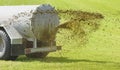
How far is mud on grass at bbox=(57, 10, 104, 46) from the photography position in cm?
1825

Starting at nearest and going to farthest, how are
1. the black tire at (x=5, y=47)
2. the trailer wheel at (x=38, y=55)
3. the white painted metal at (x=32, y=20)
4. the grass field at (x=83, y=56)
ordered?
the grass field at (x=83, y=56), the white painted metal at (x=32, y=20), the black tire at (x=5, y=47), the trailer wheel at (x=38, y=55)

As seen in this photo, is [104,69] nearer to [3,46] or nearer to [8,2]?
[3,46]

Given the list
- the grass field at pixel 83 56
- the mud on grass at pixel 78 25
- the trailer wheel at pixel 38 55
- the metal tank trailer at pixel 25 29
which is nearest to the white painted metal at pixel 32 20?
the metal tank trailer at pixel 25 29

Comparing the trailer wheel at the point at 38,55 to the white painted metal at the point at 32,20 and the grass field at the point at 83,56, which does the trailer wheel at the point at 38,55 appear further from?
the white painted metal at the point at 32,20

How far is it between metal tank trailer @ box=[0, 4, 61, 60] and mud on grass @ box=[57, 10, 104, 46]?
0.30 m

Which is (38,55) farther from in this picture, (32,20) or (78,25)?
(78,25)

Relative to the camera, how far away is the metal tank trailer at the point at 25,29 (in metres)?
18.1

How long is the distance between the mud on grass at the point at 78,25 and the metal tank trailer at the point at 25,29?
0.30m

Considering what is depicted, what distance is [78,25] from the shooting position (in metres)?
18.3

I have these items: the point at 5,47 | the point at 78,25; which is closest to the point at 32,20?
the point at 5,47

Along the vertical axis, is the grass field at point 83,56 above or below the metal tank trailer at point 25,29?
below

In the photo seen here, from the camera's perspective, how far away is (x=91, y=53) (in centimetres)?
2120

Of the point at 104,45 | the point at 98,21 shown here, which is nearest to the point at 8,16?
the point at 98,21

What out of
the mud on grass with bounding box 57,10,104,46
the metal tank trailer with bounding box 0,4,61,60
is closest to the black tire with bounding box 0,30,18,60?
the metal tank trailer with bounding box 0,4,61,60
